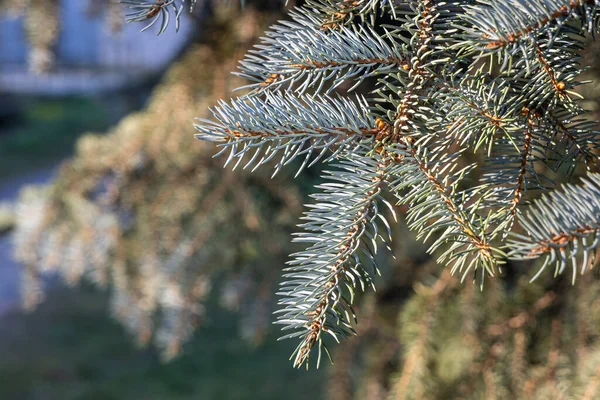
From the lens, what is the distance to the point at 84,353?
3.50 m

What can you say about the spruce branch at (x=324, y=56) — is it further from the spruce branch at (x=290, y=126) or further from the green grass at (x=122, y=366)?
the green grass at (x=122, y=366)

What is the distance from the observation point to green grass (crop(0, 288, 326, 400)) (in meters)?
3.10

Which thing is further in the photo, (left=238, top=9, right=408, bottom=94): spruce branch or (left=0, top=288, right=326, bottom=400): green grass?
(left=0, top=288, right=326, bottom=400): green grass

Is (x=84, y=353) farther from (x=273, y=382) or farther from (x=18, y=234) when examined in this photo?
(x=18, y=234)

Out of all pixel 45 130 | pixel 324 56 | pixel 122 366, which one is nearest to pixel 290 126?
pixel 324 56

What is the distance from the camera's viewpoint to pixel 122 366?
133 inches

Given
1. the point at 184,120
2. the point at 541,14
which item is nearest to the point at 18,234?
the point at 184,120

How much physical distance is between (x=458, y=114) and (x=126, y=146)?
91 cm

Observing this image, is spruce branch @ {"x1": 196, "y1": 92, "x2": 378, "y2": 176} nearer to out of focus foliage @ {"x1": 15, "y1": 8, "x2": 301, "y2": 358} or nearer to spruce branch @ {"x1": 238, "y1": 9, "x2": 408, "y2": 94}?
spruce branch @ {"x1": 238, "y1": 9, "x2": 408, "y2": 94}

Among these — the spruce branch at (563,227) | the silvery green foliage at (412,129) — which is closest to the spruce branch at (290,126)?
the silvery green foliage at (412,129)

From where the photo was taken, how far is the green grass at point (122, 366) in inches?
122

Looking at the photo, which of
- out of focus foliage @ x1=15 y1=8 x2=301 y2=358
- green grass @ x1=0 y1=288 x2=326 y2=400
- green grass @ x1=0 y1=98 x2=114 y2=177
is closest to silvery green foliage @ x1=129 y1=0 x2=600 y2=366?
out of focus foliage @ x1=15 y1=8 x2=301 y2=358

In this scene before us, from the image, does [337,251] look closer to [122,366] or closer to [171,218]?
[171,218]

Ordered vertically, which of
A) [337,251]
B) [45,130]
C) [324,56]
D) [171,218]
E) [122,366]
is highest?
[324,56]
